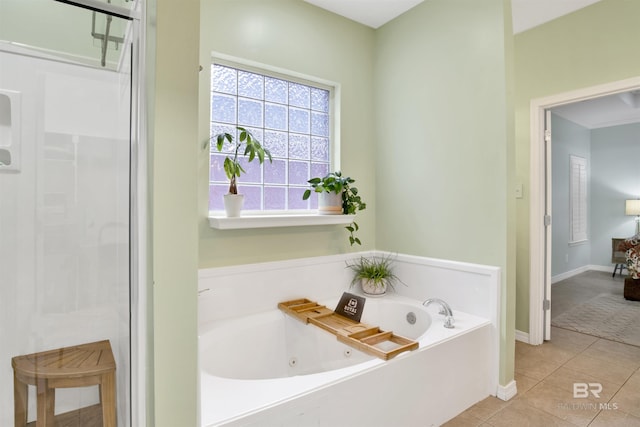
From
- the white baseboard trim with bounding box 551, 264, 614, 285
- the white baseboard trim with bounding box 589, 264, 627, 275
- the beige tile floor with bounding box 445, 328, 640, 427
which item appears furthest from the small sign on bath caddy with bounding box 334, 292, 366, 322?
the white baseboard trim with bounding box 589, 264, 627, 275

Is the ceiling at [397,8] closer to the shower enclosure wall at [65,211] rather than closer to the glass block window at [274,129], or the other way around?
the glass block window at [274,129]

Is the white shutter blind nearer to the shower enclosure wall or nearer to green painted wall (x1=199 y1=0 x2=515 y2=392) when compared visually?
green painted wall (x1=199 y1=0 x2=515 y2=392)

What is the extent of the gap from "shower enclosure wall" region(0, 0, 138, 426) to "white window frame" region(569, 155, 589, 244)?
6.45 metres

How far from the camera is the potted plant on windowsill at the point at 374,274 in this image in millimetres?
2744

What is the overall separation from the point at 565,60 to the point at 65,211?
3.57m

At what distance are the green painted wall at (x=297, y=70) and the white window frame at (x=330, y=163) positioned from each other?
0.04 metres

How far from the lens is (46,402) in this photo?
3.28 ft

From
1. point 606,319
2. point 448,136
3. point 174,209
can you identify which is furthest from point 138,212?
point 606,319

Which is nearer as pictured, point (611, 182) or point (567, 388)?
point (567, 388)

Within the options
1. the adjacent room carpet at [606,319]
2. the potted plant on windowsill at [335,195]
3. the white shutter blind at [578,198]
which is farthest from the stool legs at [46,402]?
the white shutter blind at [578,198]

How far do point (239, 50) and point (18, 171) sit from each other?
1.68 m

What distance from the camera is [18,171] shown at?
0.98m

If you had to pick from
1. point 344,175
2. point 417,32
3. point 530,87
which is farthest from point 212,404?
point 530,87

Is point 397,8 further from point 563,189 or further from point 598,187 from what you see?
point 598,187
